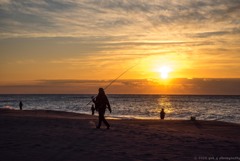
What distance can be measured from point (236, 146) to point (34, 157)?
7.17m

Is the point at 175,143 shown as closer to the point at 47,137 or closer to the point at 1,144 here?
the point at 47,137

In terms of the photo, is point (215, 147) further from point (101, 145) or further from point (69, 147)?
point (69, 147)

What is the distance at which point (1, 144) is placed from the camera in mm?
10570

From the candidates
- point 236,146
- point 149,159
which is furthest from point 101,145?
point 236,146

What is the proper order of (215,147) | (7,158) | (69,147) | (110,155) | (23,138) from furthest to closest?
(23,138) → (215,147) → (69,147) → (110,155) → (7,158)

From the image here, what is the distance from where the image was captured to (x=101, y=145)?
10836 millimetres

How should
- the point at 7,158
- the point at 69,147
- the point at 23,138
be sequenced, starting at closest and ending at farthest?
the point at 7,158 < the point at 69,147 < the point at 23,138

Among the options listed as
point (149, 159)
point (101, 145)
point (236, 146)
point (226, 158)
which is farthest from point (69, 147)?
point (236, 146)

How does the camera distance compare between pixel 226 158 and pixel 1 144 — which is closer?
pixel 226 158

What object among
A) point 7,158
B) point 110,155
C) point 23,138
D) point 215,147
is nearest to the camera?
point 7,158

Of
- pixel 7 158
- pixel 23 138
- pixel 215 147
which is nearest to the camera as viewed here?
pixel 7 158

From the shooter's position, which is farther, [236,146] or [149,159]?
[236,146]

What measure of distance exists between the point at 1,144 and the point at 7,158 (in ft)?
A: 6.95

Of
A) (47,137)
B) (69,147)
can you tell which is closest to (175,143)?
(69,147)
